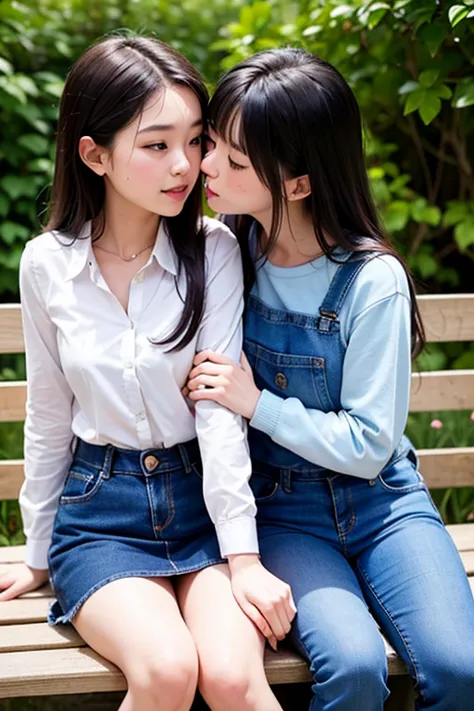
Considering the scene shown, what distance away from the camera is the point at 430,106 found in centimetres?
266

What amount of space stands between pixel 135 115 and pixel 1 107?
1.89 meters

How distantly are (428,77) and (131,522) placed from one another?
59.8 inches

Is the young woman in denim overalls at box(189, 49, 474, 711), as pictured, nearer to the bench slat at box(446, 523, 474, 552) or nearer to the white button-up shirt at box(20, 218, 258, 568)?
the white button-up shirt at box(20, 218, 258, 568)

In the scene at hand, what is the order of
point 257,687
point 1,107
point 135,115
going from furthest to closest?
point 1,107 → point 135,115 → point 257,687

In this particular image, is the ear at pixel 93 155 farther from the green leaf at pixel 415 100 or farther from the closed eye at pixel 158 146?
the green leaf at pixel 415 100

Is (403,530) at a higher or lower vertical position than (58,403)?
lower

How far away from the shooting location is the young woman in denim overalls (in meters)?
1.84

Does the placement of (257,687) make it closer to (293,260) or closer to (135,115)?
(293,260)

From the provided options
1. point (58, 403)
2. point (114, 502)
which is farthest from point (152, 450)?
point (58, 403)

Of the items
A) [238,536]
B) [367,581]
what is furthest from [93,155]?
[367,581]

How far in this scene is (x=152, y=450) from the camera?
2.00 metres

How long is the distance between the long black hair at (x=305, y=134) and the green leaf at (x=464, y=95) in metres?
0.74

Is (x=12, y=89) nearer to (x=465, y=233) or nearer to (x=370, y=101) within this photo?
(x=370, y=101)

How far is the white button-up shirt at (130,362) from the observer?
1.95m
